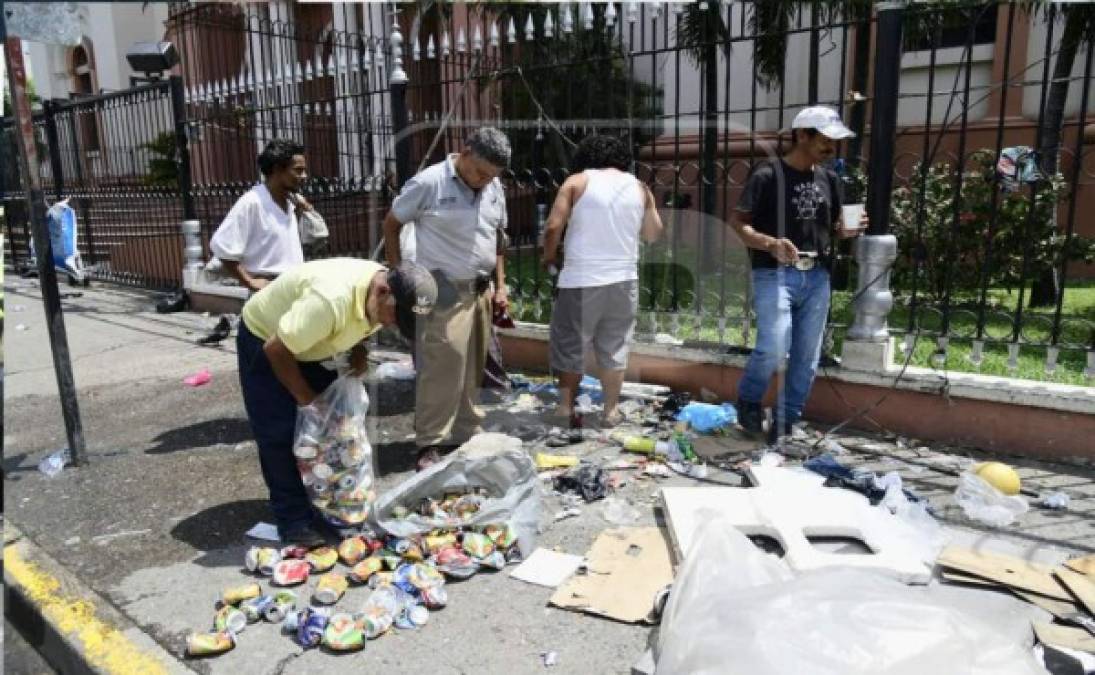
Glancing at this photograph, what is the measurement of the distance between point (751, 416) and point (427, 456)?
183cm

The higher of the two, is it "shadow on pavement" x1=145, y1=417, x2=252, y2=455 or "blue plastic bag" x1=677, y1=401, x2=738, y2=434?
"blue plastic bag" x1=677, y1=401, x2=738, y2=434

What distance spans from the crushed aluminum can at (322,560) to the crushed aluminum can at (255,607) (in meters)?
0.26

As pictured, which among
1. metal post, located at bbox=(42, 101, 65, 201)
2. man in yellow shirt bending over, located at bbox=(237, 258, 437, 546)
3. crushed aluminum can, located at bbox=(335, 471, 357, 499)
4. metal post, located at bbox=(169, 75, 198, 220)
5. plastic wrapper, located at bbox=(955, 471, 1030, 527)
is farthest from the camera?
metal post, located at bbox=(42, 101, 65, 201)

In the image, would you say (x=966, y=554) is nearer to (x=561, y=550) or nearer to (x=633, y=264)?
(x=561, y=550)

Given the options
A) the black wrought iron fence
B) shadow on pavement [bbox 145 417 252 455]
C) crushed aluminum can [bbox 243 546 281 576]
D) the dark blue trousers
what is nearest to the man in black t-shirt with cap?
the black wrought iron fence

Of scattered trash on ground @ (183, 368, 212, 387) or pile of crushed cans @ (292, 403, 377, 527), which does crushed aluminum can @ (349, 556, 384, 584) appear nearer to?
pile of crushed cans @ (292, 403, 377, 527)

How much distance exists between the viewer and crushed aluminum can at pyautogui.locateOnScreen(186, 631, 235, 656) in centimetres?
262

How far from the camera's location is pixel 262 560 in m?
3.07

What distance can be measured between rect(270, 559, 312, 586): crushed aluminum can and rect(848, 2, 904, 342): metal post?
3220 millimetres

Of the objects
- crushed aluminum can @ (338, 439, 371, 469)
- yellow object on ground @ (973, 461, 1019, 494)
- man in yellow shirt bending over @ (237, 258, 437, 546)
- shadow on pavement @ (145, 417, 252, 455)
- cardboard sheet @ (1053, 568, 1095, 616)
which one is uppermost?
man in yellow shirt bending over @ (237, 258, 437, 546)

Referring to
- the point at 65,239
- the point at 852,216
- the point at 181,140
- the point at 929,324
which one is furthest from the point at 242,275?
the point at 65,239

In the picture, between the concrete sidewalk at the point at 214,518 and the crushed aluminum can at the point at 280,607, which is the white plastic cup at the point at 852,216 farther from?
the crushed aluminum can at the point at 280,607

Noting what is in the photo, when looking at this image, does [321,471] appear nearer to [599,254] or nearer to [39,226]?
[599,254]

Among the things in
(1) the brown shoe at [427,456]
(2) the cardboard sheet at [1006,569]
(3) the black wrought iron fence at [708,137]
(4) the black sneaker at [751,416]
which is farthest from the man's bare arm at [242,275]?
(2) the cardboard sheet at [1006,569]
